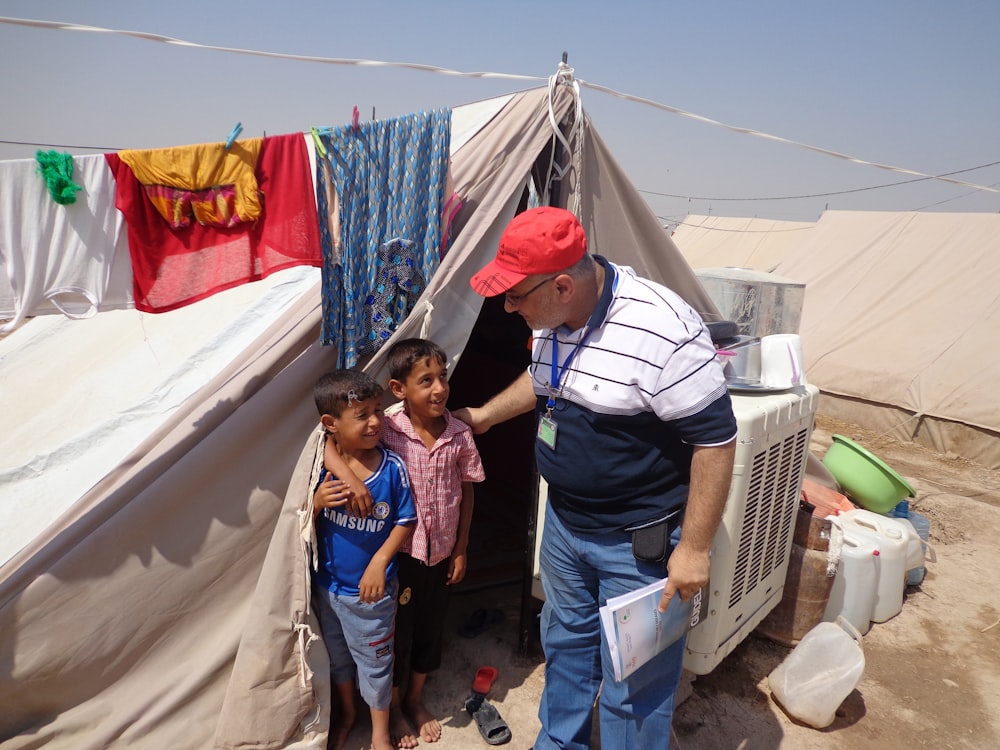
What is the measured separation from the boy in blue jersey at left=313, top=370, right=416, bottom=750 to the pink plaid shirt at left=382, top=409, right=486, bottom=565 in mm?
49

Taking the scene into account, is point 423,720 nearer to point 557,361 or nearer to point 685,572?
point 685,572

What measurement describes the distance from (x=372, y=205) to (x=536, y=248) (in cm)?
81

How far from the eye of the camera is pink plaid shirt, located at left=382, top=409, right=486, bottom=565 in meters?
2.27

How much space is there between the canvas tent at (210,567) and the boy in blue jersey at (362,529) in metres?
0.10

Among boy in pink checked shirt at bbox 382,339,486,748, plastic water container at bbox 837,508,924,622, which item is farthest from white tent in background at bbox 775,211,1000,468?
boy in pink checked shirt at bbox 382,339,486,748

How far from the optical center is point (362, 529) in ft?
7.22

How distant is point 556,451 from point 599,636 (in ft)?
2.22

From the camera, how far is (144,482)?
223 centimetres

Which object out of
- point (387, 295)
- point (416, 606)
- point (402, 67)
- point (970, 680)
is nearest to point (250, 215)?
point (387, 295)

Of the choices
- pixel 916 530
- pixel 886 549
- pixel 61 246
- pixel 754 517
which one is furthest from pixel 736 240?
pixel 61 246

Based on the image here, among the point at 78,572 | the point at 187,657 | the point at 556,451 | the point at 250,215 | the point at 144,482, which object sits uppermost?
the point at 250,215

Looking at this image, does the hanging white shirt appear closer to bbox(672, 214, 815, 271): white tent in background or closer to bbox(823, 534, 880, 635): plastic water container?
bbox(823, 534, 880, 635): plastic water container

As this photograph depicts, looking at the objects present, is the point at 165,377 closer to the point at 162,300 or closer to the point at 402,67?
the point at 162,300

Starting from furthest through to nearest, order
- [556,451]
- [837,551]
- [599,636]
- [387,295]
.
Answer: [837,551], [387,295], [599,636], [556,451]
